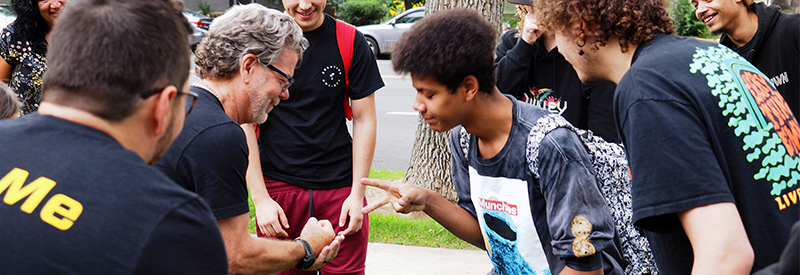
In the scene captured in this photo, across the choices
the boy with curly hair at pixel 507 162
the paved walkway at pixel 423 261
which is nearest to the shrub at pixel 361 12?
the paved walkway at pixel 423 261

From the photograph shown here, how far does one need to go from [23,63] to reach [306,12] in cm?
140

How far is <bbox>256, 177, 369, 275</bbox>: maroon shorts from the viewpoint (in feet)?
10.9

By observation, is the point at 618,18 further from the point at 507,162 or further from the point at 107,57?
the point at 107,57

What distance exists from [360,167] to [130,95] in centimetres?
212

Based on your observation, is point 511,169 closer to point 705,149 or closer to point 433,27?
point 433,27

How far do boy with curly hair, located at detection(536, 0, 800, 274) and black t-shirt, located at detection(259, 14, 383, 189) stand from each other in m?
1.83

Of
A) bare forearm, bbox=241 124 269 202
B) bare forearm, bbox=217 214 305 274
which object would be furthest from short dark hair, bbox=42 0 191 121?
bare forearm, bbox=241 124 269 202

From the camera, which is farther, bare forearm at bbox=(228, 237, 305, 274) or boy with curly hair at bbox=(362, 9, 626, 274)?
bare forearm at bbox=(228, 237, 305, 274)

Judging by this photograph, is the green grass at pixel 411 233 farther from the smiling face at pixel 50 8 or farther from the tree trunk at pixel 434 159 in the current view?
the smiling face at pixel 50 8

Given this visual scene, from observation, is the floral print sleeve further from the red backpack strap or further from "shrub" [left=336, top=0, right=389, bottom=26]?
"shrub" [left=336, top=0, right=389, bottom=26]

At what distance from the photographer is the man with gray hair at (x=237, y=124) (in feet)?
6.55

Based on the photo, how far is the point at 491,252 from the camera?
7.66ft

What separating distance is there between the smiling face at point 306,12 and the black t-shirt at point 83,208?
2.13 m

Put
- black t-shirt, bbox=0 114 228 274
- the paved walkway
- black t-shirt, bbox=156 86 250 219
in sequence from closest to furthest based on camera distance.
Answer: black t-shirt, bbox=0 114 228 274
black t-shirt, bbox=156 86 250 219
the paved walkway
